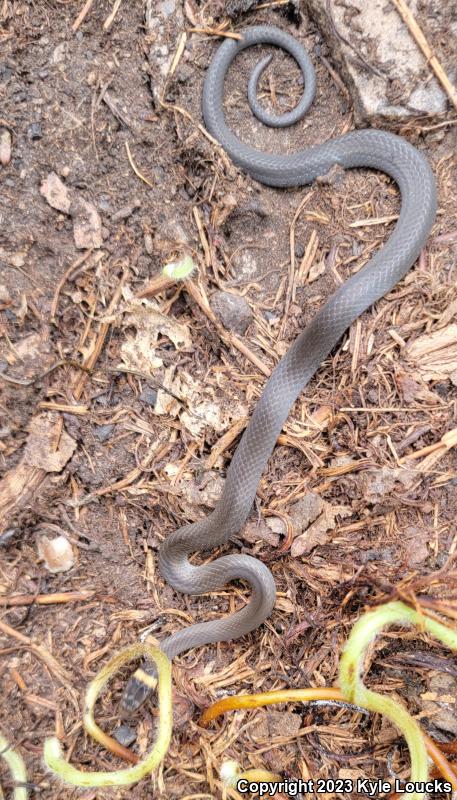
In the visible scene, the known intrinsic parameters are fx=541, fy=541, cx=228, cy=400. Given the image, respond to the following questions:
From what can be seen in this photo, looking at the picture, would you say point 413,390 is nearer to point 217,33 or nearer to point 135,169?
point 135,169

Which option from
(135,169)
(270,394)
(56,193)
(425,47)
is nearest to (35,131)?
(56,193)

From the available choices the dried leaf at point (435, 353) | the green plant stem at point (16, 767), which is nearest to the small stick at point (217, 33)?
the dried leaf at point (435, 353)

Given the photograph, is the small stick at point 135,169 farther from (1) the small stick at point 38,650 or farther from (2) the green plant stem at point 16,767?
(2) the green plant stem at point 16,767

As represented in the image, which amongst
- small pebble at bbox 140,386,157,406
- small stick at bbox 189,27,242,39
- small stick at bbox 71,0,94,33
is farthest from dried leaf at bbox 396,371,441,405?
small stick at bbox 71,0,94,33

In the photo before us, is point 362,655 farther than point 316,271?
No

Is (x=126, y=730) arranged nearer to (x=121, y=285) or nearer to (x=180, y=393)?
(x=180, y=393)

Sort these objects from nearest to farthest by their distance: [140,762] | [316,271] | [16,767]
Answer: [140,762]
[16,767]
[316,271]
